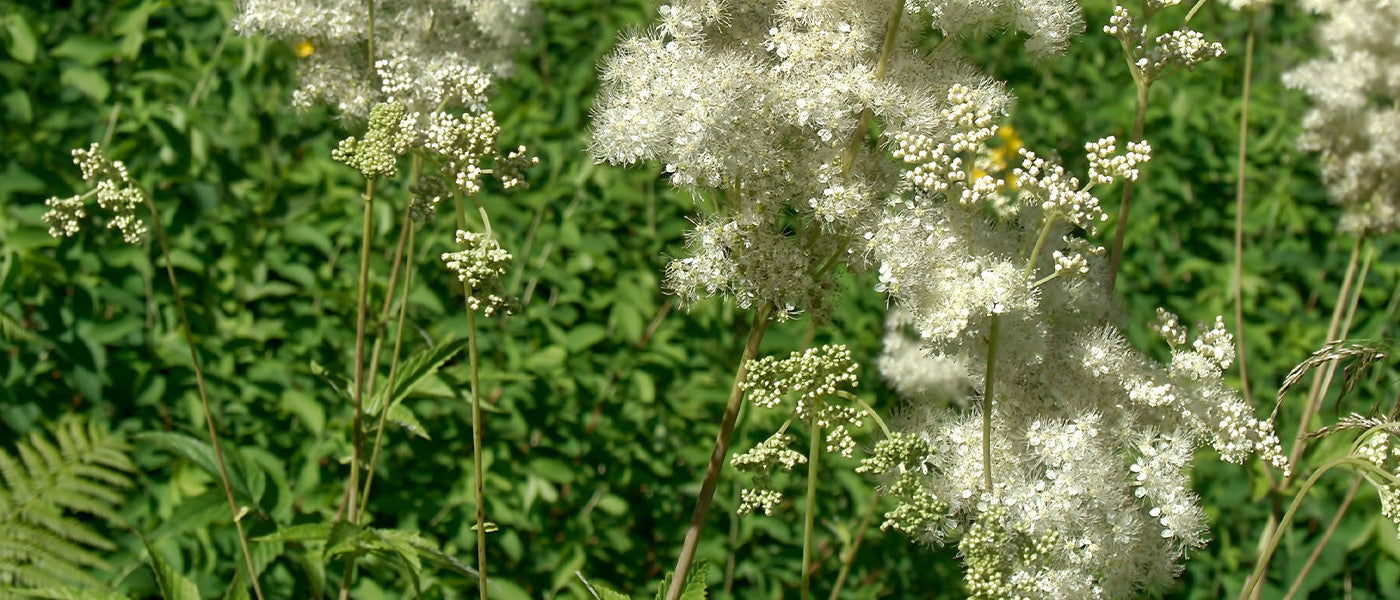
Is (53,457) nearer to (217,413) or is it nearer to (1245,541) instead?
(217,413)

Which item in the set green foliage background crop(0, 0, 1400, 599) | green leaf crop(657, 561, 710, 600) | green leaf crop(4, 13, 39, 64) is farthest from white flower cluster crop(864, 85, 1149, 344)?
green leaf crop(4, 13, 39, 64)

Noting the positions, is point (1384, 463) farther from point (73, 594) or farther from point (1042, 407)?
point (73, 594)

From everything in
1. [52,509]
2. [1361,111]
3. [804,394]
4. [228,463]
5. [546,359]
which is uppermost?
[1361,111]

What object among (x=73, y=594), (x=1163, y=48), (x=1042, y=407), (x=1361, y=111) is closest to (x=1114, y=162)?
(x=1163, y=48)

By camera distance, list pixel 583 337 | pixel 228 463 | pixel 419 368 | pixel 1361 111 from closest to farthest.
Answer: pixel 419 368, pixel 228 463, pixel 1361 111, pixel 583 337

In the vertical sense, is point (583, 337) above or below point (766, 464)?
above

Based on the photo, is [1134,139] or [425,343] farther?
[425,343]

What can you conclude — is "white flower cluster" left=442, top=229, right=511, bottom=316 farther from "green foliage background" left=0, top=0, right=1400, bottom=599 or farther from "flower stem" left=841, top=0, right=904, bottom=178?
"green foliage background" left=0, top=0, right=1400, bottom=599
